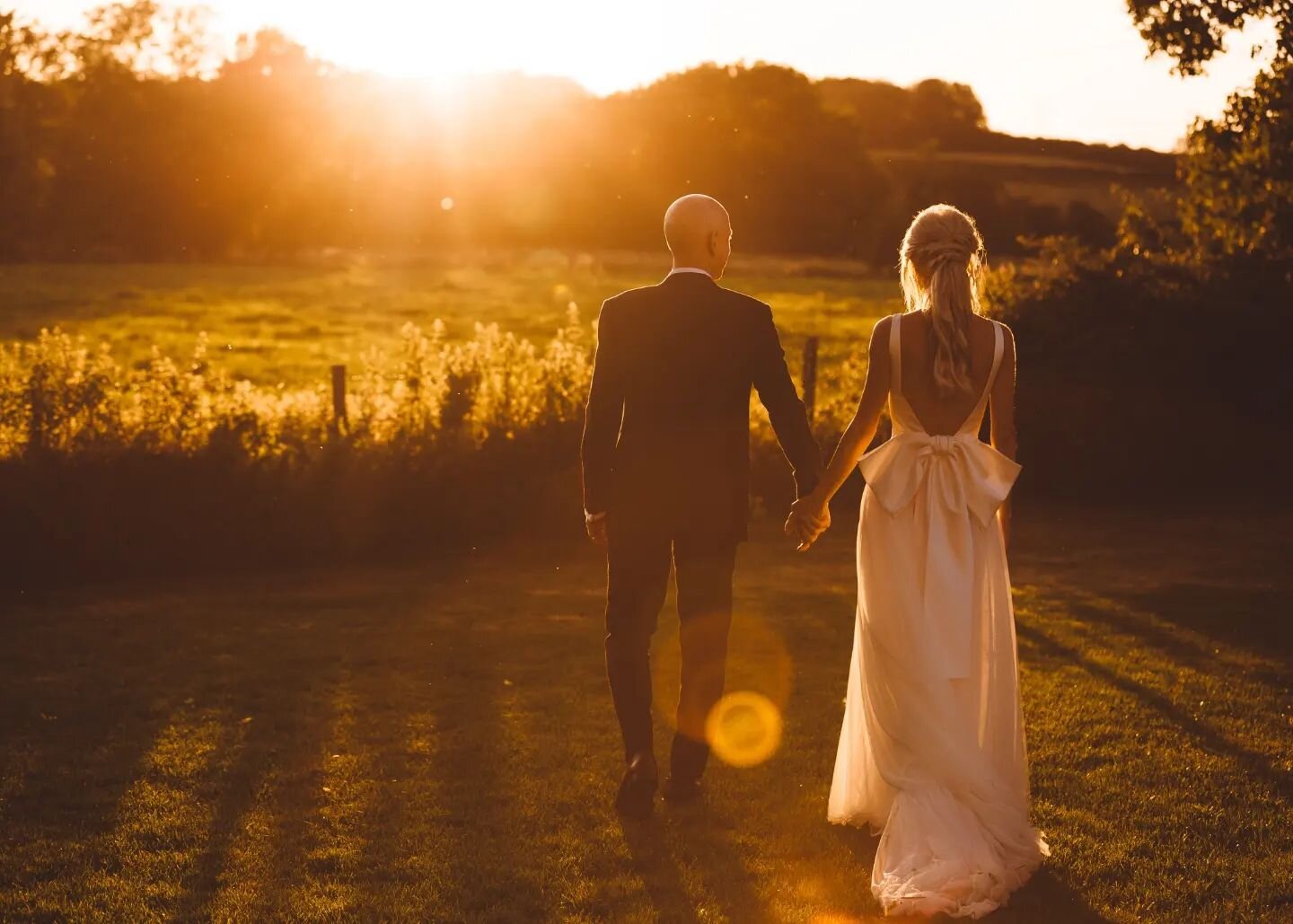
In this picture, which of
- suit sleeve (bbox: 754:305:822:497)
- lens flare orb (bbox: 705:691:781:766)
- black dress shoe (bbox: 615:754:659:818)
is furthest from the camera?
lens flare orb (bbox: 705:691:781:766)

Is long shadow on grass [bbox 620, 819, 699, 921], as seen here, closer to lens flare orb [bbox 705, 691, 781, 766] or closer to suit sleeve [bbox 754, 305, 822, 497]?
lens flare orb [bbox 705, 691, 781, 766]

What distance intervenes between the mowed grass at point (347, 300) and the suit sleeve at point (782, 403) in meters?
20.7

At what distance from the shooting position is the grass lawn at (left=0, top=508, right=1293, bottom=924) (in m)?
5.02

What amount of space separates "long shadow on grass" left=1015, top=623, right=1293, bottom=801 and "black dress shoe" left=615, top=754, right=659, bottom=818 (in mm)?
2846

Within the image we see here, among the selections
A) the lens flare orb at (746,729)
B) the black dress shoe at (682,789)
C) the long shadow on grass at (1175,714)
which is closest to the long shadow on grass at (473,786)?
the black dress shoe at (682,789)

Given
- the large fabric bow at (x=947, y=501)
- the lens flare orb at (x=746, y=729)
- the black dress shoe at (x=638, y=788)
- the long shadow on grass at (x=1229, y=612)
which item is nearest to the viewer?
the large fabric bow at (x=947, y=501)

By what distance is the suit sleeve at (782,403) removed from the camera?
5473mm

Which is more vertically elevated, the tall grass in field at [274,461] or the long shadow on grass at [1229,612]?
the tall grass in field at [274,461]

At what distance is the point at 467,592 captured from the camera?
461 inches

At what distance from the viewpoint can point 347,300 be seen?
39.2 meters

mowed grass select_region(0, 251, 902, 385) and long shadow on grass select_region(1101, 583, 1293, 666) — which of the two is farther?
mowed grass select_region(0, 251, 902, 385)

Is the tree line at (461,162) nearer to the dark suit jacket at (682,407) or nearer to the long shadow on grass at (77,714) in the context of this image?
the long shadow on grass at (77,714)

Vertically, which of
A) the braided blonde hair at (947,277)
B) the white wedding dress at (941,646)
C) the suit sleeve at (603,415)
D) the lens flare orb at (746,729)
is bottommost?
the lens flare orb at (746,729)

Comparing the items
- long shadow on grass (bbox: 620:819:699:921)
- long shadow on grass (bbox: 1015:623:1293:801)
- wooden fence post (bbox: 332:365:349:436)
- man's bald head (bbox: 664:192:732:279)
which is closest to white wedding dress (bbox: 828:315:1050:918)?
long shadow on grass (bbox: 620:819:699:921)
